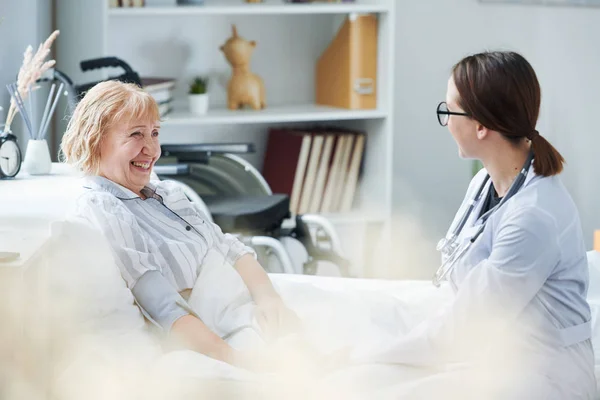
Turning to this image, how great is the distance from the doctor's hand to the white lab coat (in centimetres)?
27

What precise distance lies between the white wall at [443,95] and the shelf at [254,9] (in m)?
0.53

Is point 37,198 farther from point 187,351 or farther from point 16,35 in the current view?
point 16,35

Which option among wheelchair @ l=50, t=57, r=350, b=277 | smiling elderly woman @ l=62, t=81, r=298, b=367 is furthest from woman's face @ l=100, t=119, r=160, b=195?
wheelchair @ l=50, t=57, r=350, b=277

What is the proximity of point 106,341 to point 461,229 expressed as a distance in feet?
2.22

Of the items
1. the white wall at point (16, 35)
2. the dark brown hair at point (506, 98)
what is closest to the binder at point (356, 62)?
the white wall at point (16, 35)

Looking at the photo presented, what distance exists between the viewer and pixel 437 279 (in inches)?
67.7

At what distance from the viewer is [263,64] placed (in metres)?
3.77

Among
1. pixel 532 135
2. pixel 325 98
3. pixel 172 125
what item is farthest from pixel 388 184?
pixel 532 135

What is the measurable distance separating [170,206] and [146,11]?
1.51m

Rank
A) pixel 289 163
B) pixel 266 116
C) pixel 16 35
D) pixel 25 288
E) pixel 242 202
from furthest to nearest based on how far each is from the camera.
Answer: pixel 289 163, pixel 266 116, pixel 242 202, pixel 16 35, pixel 25 288

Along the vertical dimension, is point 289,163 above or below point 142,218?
below

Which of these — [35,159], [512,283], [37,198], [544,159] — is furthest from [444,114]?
[35,159]

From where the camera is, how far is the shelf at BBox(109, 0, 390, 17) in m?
3.21

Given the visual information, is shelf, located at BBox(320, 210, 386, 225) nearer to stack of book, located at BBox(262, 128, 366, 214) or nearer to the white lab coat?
stack of book, located at BBox(262, 128, 366, 214)
